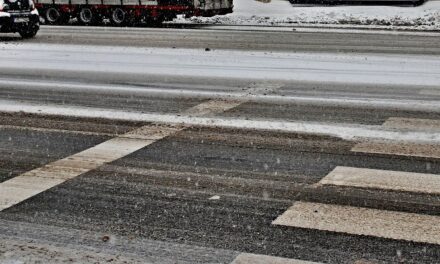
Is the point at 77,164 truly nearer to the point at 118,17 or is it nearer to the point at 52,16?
the point at 118,17

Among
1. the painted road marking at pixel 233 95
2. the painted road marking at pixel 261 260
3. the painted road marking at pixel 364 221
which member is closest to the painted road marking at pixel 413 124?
the painted road marking at pixel 233 95

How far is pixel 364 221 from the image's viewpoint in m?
5.16

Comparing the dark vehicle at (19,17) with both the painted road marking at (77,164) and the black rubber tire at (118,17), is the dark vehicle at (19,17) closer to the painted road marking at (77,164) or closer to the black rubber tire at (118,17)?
the black rubber tire at (118,17)

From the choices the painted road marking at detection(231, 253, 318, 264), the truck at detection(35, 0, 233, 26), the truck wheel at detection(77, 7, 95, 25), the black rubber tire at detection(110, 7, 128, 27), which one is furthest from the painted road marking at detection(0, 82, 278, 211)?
the truck wheel at detection(77, 7, 95, 25)

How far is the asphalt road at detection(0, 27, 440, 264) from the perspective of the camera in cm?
480

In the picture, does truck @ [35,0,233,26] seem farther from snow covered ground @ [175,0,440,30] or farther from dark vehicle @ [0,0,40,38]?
dark vehicle @ [0,0,40,38]

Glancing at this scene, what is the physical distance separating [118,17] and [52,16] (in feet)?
8.64

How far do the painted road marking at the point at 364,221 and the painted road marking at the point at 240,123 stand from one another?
96.6 inches

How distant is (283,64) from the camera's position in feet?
46.2

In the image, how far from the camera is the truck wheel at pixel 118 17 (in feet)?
85.0

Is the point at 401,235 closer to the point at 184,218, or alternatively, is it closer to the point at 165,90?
the point at 184,218

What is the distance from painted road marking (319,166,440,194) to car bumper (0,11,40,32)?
49.5 ft

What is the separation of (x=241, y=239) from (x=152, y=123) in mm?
3938

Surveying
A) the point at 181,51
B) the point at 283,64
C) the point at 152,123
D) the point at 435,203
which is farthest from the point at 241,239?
the point at 181,51
